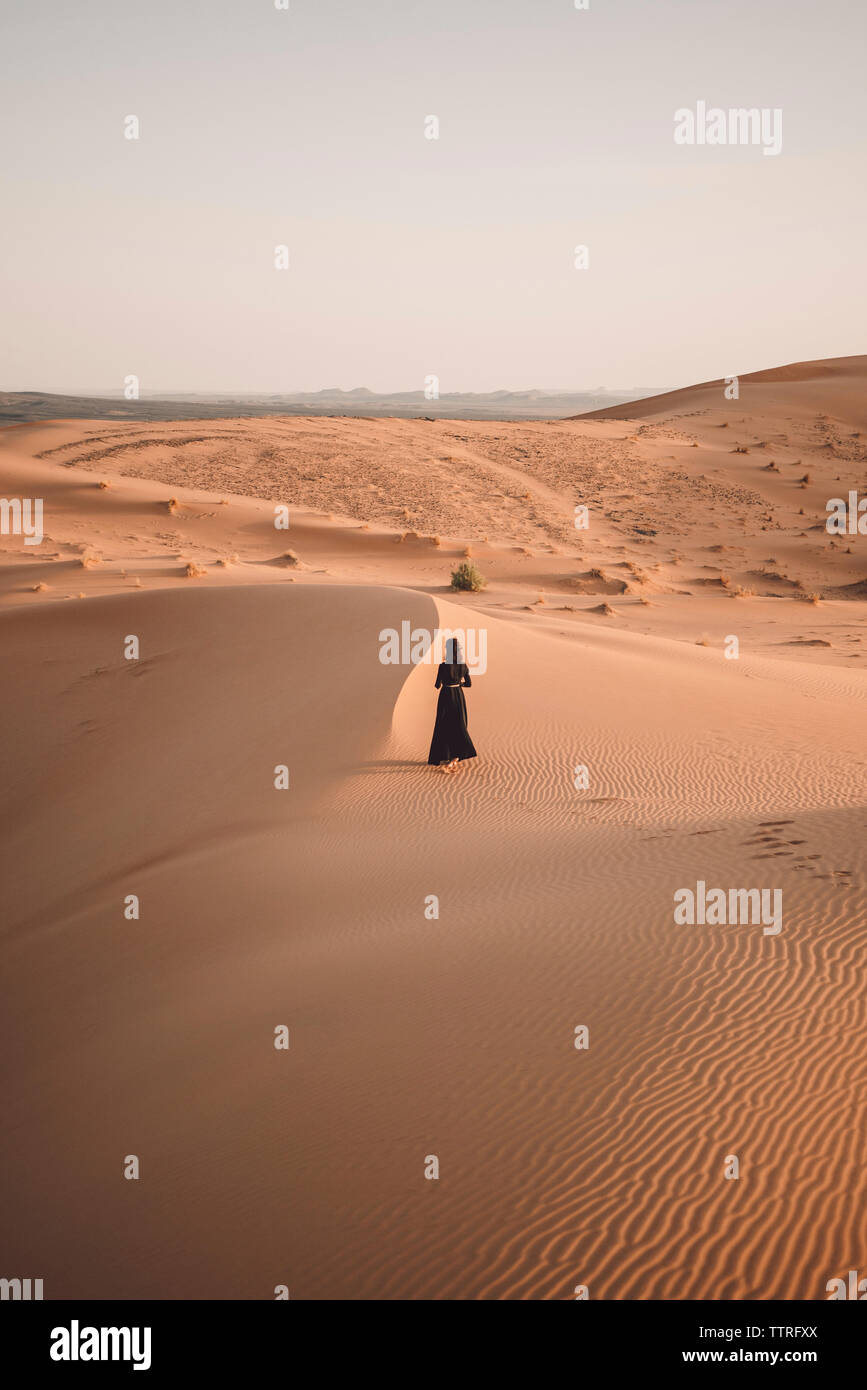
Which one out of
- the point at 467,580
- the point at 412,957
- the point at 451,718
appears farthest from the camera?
the point at 467,580

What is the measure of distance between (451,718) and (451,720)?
1.1 inches

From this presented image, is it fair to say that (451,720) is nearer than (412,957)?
No

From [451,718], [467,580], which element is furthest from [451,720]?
[467,580]

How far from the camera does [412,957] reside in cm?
589

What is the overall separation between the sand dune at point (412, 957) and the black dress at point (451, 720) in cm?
33

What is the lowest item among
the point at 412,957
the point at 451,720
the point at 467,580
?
the point at 412,957

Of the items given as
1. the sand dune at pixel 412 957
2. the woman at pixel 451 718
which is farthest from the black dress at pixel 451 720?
the sand dune at pixel 412 957

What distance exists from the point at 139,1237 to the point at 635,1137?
7.07 ft

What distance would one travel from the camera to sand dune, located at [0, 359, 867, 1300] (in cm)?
363

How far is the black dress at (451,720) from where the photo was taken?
32.2 ft

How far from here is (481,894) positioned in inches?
274

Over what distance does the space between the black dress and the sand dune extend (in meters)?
0.33

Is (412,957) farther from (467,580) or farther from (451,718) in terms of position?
(467,580)

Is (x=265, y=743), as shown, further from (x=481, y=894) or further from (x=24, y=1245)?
(x=24, y=1245)
